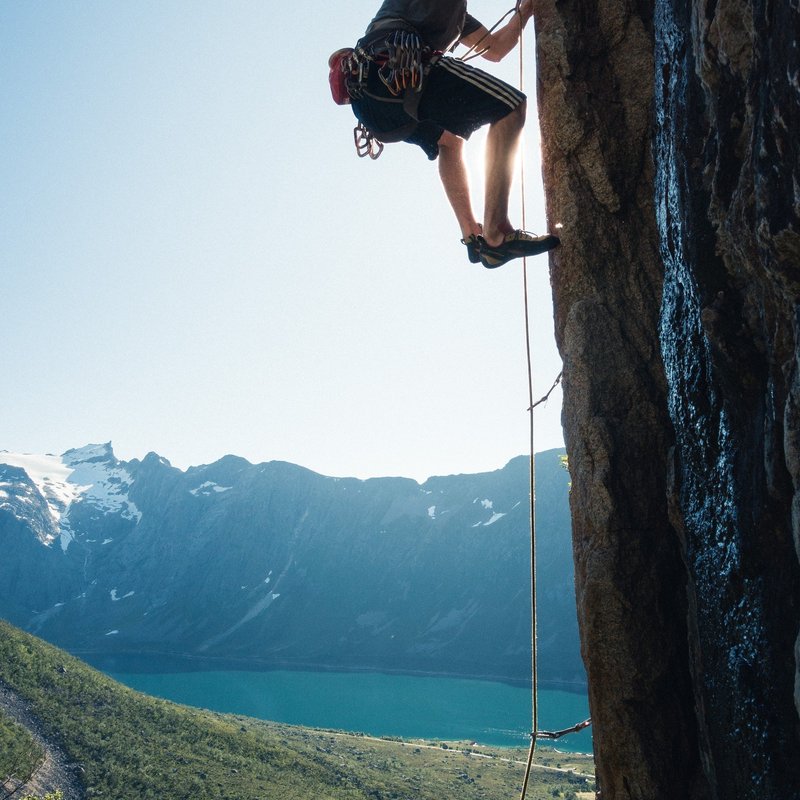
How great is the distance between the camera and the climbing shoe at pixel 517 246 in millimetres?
5411

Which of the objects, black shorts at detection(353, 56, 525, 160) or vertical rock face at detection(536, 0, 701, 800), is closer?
vertical rock face at detection(536, 0, 701, 800)

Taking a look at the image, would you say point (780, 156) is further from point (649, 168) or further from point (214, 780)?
→ point (214, 780)

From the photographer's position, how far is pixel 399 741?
62281 millimetres

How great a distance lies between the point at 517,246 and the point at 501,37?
1888 mm

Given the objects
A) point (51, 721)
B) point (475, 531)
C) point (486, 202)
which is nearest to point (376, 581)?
point (475, 531)

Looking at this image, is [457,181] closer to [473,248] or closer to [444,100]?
[473,248]

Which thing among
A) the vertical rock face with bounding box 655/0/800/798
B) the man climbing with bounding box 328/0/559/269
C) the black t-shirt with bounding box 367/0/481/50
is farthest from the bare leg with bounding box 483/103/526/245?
the vertical rock face with bounding box 655/0/800/798

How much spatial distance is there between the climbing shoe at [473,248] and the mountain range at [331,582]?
122 meters

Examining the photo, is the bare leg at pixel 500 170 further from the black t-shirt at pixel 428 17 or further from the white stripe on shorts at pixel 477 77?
the black t-shirt at pixel 428 17

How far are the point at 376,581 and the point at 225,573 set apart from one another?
1715 inches

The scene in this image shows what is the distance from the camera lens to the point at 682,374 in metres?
3.95

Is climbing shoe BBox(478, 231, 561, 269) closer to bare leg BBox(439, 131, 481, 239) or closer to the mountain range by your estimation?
bare leg BBox(439, 131, 481, 239)

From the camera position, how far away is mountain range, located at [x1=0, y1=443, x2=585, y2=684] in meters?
140

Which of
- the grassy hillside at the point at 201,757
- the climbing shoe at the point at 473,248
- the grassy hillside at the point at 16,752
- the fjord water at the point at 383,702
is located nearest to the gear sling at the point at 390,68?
the climbing shoe at the point at 473,248
